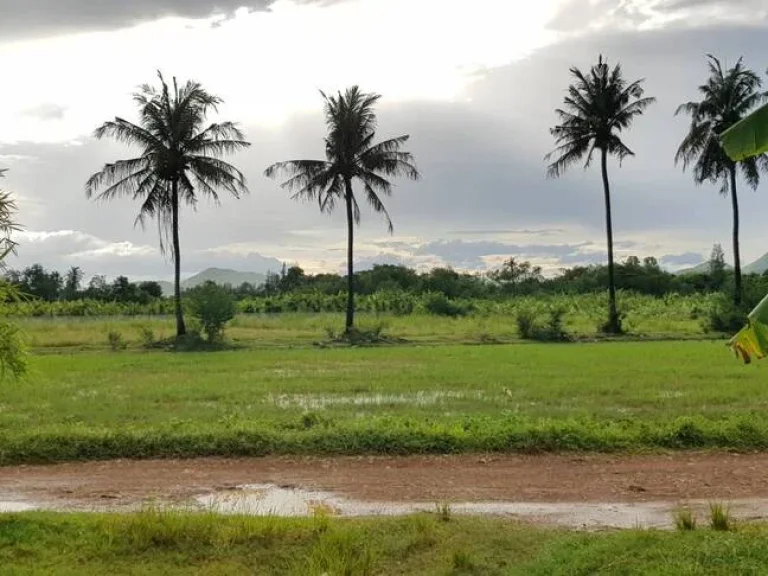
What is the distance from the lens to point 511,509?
8.37 meters

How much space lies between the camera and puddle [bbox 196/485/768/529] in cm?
788

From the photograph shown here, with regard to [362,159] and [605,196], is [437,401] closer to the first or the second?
[362,159]

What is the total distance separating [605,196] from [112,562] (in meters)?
37.6

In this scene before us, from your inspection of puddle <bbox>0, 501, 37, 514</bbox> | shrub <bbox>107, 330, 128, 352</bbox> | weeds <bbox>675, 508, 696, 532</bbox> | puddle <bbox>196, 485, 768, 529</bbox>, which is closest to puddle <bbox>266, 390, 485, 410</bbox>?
puddle <bbox>196, 485, 768, 529</bbox>

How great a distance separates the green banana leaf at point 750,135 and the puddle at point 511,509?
11.8 feet

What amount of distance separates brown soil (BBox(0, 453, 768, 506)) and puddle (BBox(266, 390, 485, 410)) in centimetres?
431

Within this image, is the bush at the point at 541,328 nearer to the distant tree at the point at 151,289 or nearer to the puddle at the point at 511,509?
the puddle at the point at 511,509

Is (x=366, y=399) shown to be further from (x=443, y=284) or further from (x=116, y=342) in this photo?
(x=443, y=284)

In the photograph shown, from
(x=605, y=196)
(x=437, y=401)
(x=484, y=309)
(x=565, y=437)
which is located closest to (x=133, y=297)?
(x=484, y=309)

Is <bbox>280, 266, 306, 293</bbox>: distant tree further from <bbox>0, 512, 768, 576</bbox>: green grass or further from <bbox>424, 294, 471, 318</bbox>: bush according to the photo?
<bbox>0, 512, 768, 576</bbox>: green grass

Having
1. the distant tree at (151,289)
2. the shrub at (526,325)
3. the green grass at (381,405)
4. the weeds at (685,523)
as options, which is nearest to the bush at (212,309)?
the green grass at (381,405)

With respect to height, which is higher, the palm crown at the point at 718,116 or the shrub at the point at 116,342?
the palm crown at the point at 718,116

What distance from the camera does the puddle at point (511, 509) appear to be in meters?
7.88

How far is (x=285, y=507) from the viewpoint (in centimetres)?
862
